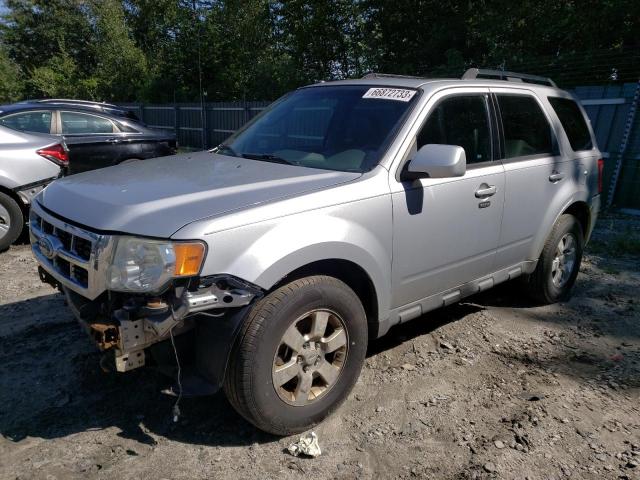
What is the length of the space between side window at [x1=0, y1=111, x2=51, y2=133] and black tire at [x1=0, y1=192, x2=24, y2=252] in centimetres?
212

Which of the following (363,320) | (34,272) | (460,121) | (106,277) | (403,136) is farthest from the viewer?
(34,272)

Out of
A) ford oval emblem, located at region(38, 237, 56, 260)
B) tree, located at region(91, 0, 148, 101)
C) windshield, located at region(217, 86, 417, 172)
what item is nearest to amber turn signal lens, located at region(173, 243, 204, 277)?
ford oval emblem, located at region(38, 237, 56, 260)

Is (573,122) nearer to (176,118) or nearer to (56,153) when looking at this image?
(56,153)

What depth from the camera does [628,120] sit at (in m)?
8.74

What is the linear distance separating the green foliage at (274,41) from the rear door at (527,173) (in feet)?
20.8

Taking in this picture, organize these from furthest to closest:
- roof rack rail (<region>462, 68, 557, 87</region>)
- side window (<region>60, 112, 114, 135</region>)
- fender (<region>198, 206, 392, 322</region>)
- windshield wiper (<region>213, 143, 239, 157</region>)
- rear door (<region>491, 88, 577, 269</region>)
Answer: side window (<region>60, 112, 114, 135</region>) → roof rack rail (<region>462, 68, 557, 87</region>) → rear door (<region>491, 88, 577, 269</region>) → windshield wiper (<region>213, 143, 239, 157</region>) → fender (<region>198, 206, 392, 322</region>)

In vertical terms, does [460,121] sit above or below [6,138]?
above

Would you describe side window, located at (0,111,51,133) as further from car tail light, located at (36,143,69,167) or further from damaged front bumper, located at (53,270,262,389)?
damaged front bumper, located at (53,270,262,389)

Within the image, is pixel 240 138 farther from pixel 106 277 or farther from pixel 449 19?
pixel 449 19

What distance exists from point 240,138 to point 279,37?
18.5 metres

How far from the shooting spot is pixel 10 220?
6.05 metres

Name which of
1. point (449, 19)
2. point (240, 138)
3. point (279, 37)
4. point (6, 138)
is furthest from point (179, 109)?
point (240, 138)

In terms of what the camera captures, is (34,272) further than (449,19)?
No

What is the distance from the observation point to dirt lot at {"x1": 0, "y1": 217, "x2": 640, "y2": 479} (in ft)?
8.83
